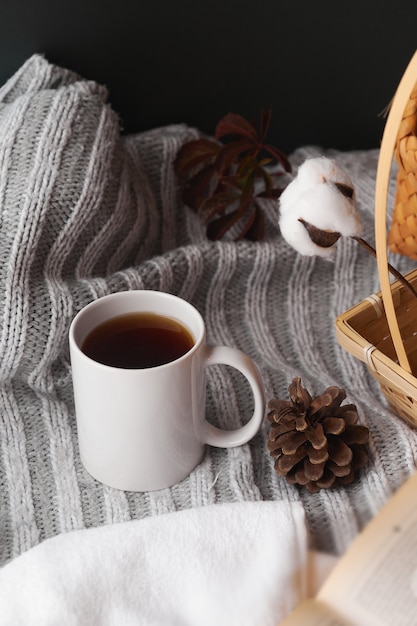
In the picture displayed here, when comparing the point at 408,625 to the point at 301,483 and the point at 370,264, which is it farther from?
the point at 370,264

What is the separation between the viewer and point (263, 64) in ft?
2.89

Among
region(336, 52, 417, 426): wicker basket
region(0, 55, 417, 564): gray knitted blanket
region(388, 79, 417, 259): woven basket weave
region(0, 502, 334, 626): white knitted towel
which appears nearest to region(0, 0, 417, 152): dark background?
region(0, 55, 417, 564): gray knitted blanket

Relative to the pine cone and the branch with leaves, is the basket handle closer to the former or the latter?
the pine cone

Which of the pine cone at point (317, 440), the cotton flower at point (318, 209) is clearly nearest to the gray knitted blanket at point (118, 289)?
the pine cone at point (317, 440)

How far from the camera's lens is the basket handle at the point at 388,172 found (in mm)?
520

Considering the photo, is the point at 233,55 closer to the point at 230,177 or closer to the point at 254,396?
the point at 230,177

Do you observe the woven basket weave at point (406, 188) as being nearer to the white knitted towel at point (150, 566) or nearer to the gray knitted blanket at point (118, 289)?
the gray knitted blanket at point (118, 289)

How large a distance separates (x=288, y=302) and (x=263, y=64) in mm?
279

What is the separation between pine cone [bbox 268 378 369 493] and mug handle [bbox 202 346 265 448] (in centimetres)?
2

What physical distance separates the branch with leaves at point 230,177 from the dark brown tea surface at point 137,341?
0.20 m

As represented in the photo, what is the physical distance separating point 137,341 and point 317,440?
0.16 metres

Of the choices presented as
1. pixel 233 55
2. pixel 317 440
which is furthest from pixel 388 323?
pixel 233 55

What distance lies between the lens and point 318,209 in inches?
21.1

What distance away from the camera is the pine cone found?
616 mm
